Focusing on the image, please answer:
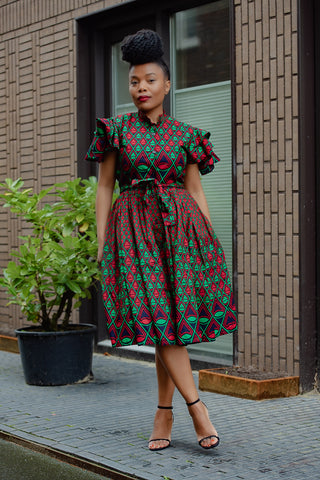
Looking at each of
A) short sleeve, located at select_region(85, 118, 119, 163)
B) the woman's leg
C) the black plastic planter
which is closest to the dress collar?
short sleeve, located at select_region(85, 118, 119, 163)

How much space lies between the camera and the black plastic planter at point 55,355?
620 cm

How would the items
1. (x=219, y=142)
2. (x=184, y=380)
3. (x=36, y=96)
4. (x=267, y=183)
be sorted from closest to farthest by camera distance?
(x=184, y=380) → (x=267, y=183) → (x=219, y=142) → (x=36, y=96)

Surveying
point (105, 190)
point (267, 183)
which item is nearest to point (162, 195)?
point (105, 190)

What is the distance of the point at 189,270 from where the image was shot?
4.11m

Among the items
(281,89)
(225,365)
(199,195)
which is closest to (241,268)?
(225,365)

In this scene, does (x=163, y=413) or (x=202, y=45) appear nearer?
(x=163, y=413)

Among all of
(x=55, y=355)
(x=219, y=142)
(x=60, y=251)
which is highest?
(x=219, y=142)

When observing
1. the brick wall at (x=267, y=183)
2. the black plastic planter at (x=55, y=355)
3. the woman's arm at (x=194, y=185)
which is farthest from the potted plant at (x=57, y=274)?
the woman's arm at (x=194, y=185)

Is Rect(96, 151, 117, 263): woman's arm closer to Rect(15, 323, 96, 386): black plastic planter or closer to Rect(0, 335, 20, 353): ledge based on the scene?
Rect(15, 323, 96, 386): black plastic planter

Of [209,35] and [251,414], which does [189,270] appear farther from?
[209,35]

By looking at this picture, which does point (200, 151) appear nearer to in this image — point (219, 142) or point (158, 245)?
point (158, 245)

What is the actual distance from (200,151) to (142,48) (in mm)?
628

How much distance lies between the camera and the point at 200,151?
14.3ft

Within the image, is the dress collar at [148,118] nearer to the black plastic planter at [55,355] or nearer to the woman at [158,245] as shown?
the woman at [158,245]
